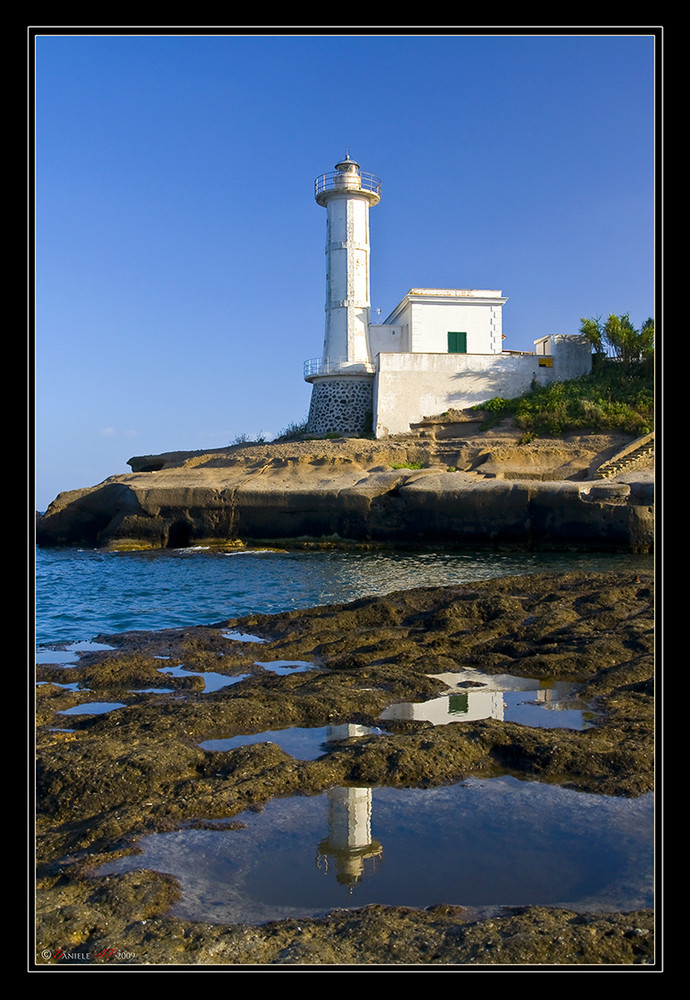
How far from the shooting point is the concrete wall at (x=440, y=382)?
3666cm

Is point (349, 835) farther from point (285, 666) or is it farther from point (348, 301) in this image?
point (348, 301)

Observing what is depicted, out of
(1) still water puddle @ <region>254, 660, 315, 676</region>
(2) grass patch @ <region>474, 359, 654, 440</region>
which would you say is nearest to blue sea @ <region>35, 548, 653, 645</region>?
(1) still water puddle @ <region>254, 660, 315, 676</region>

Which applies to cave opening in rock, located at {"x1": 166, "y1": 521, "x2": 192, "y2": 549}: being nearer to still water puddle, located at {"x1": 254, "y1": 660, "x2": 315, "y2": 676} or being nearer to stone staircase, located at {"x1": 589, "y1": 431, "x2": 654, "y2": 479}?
stone staircase, located at {"x1": 589, "y1": 431, "x2": 654, "y2": 479}

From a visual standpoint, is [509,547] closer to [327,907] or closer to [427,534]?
[427,534]

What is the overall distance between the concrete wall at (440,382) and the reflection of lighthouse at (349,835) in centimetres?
3163

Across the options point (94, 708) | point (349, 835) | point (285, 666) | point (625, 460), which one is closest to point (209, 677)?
point (285, 666)

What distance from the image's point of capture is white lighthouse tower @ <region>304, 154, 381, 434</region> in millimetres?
38781

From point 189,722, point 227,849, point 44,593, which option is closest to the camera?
point 227,849

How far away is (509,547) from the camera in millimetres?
25875

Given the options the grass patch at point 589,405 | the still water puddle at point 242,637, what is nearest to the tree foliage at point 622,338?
the grass patch at point 589,405

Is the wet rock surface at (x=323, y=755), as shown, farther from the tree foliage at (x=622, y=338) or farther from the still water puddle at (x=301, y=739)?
the tree foliage at (x=622, y=338)
